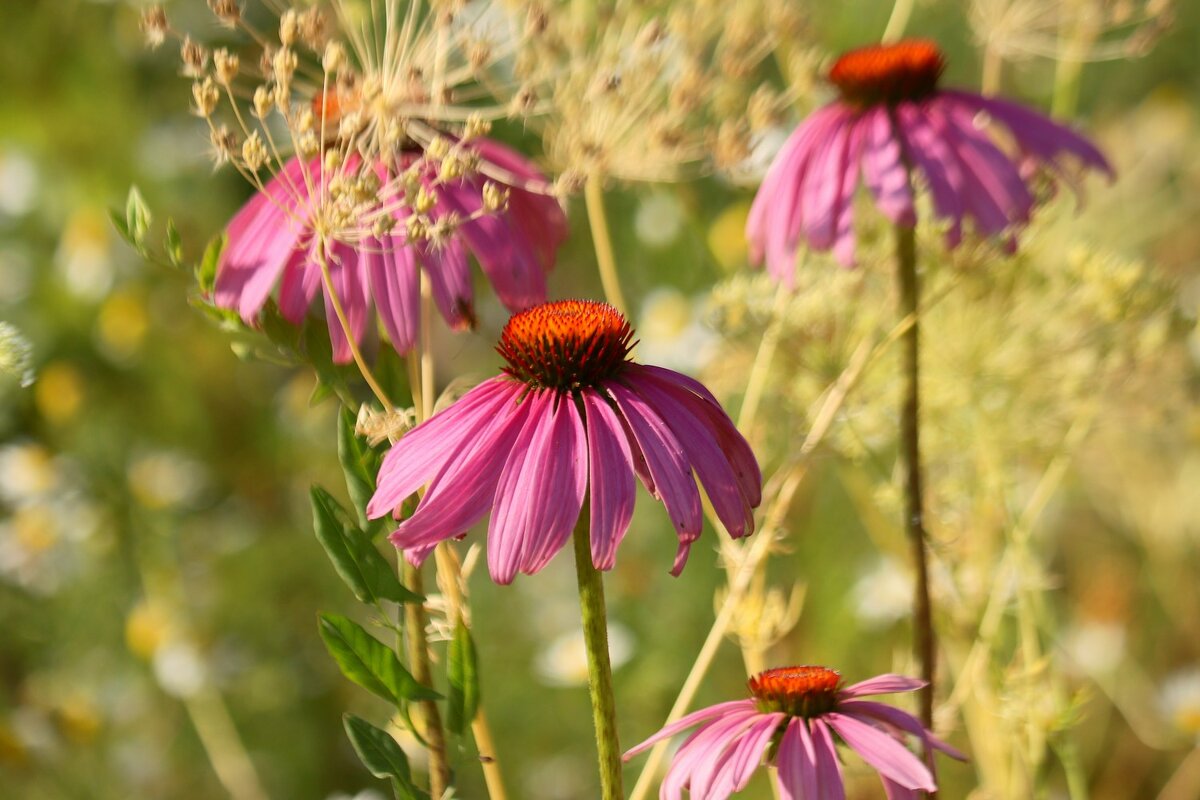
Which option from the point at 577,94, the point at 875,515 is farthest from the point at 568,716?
the point at 577,94

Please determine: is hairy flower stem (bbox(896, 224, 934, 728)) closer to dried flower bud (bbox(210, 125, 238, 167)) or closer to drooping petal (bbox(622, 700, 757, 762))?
drooping petal (bbox(622, 700, 757, 762))

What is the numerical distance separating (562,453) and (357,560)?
0.12 metres

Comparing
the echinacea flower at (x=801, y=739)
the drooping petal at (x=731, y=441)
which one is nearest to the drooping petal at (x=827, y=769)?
the echinacea flower at (x=801, y=739)

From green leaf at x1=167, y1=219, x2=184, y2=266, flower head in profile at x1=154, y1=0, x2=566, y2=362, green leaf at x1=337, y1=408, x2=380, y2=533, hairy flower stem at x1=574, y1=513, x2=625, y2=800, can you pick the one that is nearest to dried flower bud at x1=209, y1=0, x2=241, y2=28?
flower head in profile at x1=154, y1=0, x2=566, y2=362

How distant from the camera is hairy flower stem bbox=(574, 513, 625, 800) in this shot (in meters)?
0.55

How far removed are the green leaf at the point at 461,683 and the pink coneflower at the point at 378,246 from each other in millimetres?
165

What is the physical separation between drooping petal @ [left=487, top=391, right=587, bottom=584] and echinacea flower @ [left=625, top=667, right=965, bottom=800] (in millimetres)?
101

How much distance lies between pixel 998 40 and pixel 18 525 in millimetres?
1459

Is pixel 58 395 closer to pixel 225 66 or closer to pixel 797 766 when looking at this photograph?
pixel 225 66

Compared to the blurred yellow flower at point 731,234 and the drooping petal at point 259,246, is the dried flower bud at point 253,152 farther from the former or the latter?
the blurred yellow flower at point 731,234

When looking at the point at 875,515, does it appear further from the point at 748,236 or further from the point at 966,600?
the point at 748,236

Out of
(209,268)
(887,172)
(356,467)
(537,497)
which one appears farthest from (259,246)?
(887,172)

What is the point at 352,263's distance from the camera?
70 centimetres

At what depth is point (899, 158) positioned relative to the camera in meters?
0.77
